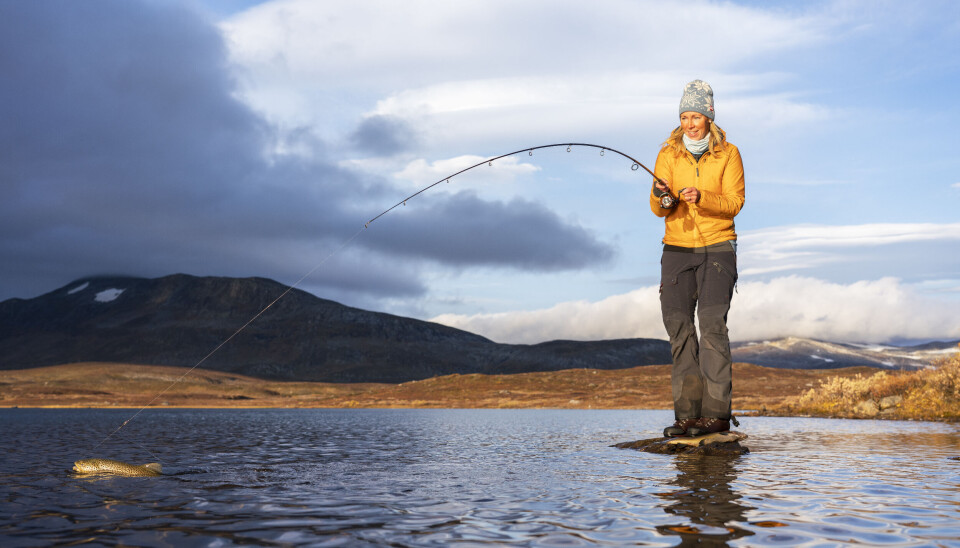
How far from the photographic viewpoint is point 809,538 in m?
6.14

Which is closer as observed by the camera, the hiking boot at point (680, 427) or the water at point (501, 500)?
the water at point (501, 500)

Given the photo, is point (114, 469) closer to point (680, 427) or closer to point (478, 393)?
point (680, 427)

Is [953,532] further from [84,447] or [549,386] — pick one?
[549,386]

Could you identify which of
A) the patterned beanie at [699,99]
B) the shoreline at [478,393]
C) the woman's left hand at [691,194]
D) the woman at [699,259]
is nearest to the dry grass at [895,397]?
the woman at [699,259]

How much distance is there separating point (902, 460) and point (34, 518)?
12.0 m

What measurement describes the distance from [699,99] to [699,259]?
2.77m

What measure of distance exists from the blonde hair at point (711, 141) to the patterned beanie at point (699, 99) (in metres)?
0.27

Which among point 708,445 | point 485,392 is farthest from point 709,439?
point 485,392

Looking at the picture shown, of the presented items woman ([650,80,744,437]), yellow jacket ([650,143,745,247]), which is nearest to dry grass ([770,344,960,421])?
woman ([650,80,744,437])

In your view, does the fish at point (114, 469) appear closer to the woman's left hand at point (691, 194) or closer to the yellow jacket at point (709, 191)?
the woman's left hand at point (691, 194)

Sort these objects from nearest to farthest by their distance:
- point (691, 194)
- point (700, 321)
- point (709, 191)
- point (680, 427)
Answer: point (691, 194) < point (709, 191) < point (700, 321) < point (680, 427)

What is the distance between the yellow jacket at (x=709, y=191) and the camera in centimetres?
1298

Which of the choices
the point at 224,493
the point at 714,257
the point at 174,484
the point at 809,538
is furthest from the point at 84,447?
the point at 809,538

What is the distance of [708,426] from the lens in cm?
1325
